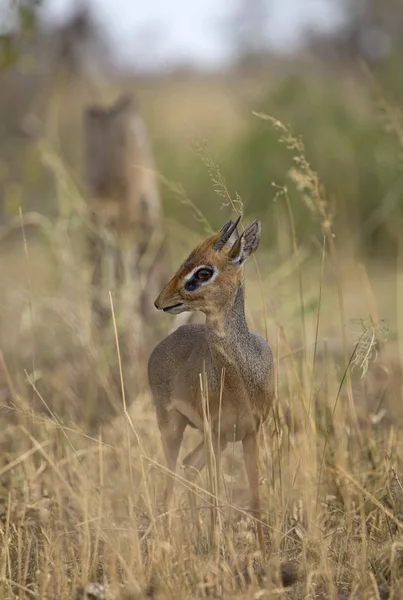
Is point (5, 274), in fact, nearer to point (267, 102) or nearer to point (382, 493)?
point (267, 102)

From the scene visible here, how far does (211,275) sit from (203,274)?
0.03 meters

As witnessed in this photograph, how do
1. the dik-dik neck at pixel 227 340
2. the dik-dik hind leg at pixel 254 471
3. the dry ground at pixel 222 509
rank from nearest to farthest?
the dry ground at pixel 222 509 < the dik-dik neck at pixel 227 340 < the dik-dik hind leg at pixel 254 471

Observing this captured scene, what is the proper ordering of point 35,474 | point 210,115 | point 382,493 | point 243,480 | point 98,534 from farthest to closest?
point 210,115, point 243,480, point 35,474, point 382,493, point 98,534

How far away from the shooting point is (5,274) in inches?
472

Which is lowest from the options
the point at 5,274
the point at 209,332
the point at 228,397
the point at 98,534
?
the point at 5,274

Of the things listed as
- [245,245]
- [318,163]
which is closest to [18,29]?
[245,245]

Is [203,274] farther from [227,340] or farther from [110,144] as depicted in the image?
[110,144]

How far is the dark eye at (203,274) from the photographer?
11.7 ft

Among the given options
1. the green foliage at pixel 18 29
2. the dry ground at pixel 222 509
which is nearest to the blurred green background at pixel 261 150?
the green foliage at pixel 18 29

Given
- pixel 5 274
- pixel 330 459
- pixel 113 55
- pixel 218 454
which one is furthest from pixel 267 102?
pixel 113 55

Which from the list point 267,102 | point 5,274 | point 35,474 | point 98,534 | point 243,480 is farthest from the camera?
point 267,102

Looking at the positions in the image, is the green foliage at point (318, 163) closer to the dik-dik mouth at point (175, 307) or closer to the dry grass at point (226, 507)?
the dry grass at point (226, 507)

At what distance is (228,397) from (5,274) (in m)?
8.68

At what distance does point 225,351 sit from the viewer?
3.62m
